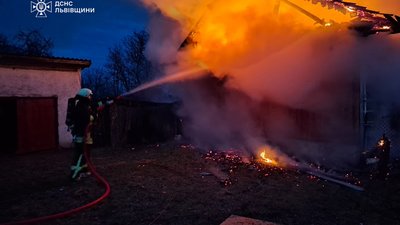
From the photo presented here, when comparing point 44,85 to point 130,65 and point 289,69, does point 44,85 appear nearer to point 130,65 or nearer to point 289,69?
point 289,69

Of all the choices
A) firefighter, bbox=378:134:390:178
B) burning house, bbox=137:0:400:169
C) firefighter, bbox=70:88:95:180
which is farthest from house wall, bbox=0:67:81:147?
firefighter, bbox=378:134:390:178

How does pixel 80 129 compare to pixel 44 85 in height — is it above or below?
below

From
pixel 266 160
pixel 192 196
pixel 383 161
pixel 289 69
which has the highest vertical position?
pixel 289 69

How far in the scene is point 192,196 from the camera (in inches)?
296

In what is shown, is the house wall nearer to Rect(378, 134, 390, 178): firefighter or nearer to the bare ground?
the bare ground

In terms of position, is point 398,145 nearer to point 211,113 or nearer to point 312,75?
point 312,75

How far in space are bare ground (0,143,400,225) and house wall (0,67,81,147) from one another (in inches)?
162

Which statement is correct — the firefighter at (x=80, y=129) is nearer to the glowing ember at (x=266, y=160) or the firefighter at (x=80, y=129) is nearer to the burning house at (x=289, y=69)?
the glowing ember at (x=266, y=160)

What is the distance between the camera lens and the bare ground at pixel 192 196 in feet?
20.6

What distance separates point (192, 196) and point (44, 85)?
9982 millimetres

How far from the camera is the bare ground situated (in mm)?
6289

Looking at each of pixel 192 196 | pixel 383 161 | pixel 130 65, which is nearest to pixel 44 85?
pixel 192 196

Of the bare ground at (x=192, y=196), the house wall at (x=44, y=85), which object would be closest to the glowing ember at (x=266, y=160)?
the bare ground at (x=192, y=196)

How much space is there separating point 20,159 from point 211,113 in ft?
24.6
